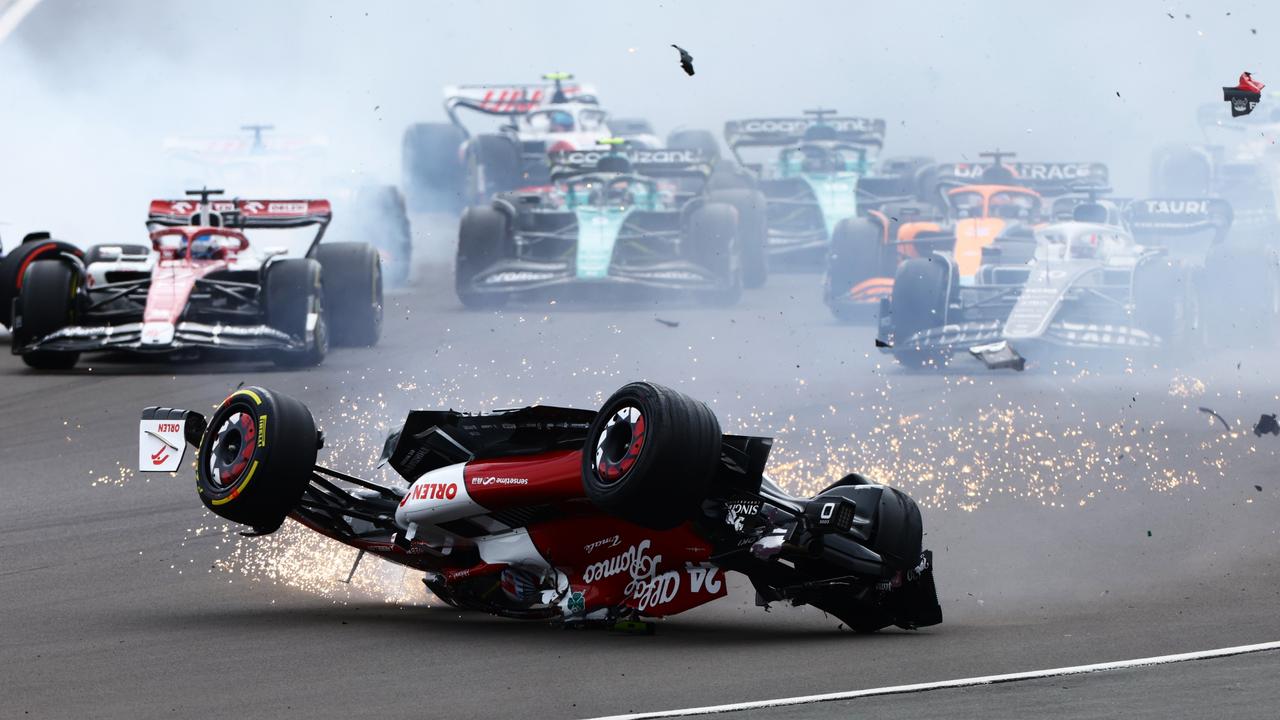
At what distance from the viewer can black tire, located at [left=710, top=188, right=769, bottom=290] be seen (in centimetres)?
2645

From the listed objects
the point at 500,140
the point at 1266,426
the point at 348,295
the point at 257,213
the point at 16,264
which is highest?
the point at 500,140

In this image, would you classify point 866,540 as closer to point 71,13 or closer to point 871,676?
→ point 871,676

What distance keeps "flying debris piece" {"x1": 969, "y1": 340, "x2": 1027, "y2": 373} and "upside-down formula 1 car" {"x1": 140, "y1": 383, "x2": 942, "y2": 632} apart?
9157 millimetres

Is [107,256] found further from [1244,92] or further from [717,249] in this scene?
[1244,92]

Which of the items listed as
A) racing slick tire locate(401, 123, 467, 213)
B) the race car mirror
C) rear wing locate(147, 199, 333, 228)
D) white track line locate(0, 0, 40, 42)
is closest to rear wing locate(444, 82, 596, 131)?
racing slick tire locate(401, 123, 467, 213)

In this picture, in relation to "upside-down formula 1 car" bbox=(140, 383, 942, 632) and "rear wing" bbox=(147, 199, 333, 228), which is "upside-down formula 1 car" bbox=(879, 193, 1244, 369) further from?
"upside-down formula 1 car" bbox=(140, 383, 942, 632)

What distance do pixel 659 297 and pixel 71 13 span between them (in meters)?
20.1

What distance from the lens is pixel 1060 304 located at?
1761cm

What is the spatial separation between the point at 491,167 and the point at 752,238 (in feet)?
24.7

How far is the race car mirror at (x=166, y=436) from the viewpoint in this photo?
938 centimetres

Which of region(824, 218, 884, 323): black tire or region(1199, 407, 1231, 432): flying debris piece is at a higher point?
region(824, 218, 884, 323): black tire

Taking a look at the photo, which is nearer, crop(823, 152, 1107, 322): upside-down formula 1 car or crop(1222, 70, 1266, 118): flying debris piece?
crop(1222, 70, 1266, 118): flying debris piece

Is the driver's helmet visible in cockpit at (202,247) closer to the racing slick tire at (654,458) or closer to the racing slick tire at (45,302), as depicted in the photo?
the racing slick tire at (45,302)

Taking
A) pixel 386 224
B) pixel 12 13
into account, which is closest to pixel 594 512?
pixel 386 224
